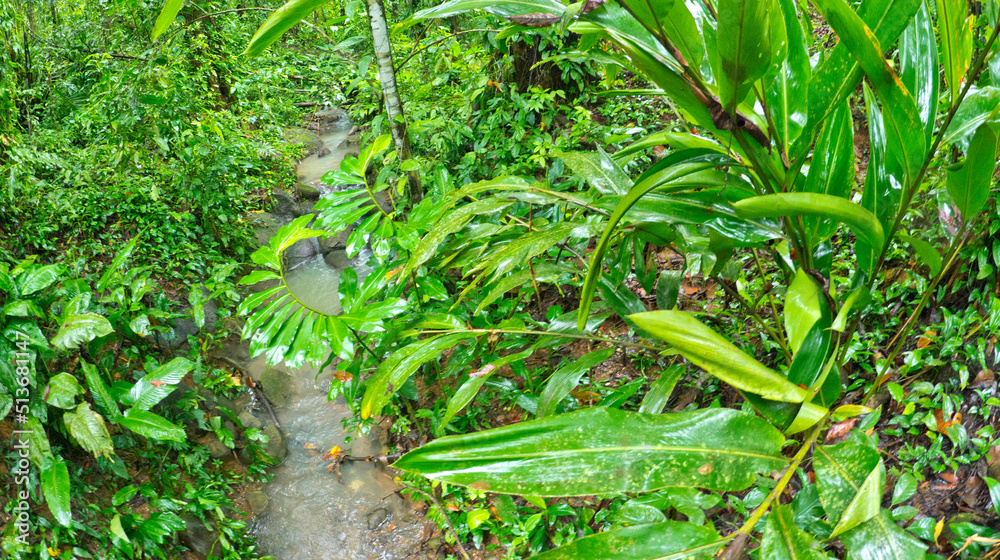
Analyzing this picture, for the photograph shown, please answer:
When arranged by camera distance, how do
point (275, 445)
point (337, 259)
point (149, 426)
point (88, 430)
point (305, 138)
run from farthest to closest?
point (305, 138)
point (337, 259)
point (275, 445)
point (149, 426)
point (88, 430)

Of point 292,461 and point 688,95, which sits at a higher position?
point 688,95

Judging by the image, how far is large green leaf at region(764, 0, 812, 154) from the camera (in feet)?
2.54

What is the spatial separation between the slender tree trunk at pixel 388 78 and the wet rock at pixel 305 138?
510 cm

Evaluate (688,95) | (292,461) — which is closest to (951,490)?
(688,95)

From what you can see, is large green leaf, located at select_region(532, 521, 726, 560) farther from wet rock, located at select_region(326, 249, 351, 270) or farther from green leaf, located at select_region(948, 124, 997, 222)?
wet rock, located at select_region(326, 249, 351, 270)

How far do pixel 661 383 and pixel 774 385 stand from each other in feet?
1.85

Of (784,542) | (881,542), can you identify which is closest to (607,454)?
(784,542)

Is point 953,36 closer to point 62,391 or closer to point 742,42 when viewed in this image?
point 742,42

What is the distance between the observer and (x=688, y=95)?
0.69m

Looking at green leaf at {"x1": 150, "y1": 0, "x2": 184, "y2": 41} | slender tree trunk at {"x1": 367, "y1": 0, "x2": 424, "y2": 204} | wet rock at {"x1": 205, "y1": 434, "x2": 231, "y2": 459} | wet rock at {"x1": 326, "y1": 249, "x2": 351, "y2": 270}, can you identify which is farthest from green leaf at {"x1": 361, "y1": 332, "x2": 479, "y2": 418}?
wet rock at {"x1": 326, "y1": 249, "x2": 351, "y2": 270}

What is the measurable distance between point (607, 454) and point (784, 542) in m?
0.21

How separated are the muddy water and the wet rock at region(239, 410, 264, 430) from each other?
0.34 feet

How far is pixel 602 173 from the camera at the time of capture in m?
1.19

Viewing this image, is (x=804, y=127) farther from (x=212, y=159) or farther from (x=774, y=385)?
(x=212, y=159)
